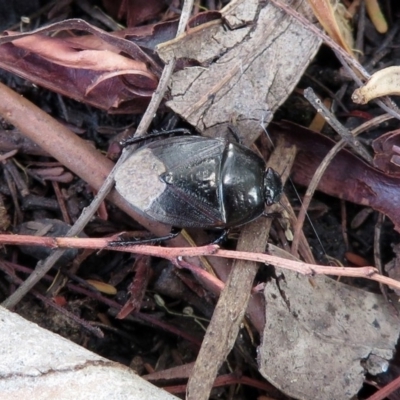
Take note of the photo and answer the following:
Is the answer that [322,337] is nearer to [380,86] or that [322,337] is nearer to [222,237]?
[222,237]

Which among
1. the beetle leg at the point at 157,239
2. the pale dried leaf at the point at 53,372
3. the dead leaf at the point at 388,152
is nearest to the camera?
the pale dried leaf at the point at 53,372

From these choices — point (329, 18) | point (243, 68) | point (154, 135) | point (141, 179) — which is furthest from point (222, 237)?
point (329, 18)

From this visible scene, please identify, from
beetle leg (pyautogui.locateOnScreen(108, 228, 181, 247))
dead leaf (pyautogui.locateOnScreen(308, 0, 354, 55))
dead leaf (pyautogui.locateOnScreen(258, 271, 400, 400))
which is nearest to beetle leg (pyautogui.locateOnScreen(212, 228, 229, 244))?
beetle leg (pyautogui.locateOnScreen(108, 228, 181, 247))

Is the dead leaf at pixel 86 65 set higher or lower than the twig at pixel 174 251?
higher

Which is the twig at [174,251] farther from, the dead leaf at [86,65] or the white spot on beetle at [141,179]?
the dead leaf at [86,65]

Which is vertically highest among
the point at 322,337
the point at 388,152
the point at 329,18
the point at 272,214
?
the point at 329,18

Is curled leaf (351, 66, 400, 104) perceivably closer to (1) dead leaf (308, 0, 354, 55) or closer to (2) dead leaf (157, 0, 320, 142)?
(1) dead leaf (308, 0, 354, 55)

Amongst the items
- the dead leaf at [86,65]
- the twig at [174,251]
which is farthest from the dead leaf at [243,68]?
the twig at [174,251]
